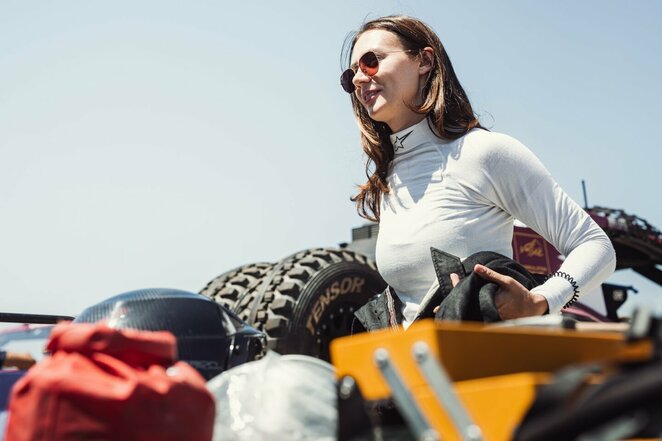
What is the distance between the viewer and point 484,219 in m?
2.28

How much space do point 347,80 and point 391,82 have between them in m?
0.28

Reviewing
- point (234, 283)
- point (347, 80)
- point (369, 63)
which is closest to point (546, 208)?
point (369, 63)

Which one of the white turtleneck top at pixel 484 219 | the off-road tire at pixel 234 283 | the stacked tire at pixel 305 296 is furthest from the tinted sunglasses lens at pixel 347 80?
the off-road tire at pixel 234 283

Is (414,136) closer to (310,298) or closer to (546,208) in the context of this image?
(546,208)

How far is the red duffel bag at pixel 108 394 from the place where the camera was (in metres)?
1.28

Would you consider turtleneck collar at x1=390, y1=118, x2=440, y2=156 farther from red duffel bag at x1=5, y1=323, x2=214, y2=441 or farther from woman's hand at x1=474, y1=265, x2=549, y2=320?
red duffel bag at x1=5, y1=323, x2=214, y2=441

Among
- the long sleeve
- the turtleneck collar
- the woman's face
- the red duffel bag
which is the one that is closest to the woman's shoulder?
the long sleeve

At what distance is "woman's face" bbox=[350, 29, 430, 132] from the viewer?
2.49 m

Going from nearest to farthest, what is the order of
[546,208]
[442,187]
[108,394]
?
[108,394], [546,208], [442,187]

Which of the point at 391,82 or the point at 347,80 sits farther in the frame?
the point at 347,80

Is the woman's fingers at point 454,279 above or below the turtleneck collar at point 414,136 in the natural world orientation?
below

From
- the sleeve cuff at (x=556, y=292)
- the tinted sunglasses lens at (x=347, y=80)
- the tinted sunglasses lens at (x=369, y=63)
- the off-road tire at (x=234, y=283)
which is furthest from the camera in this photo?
the off-road tire at (x=234, y=283)

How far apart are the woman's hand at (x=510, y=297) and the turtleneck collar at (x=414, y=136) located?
2.24ft

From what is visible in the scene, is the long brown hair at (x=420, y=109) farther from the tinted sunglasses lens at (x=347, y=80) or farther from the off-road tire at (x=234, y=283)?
the off-road tire at (x=234, y=283)
